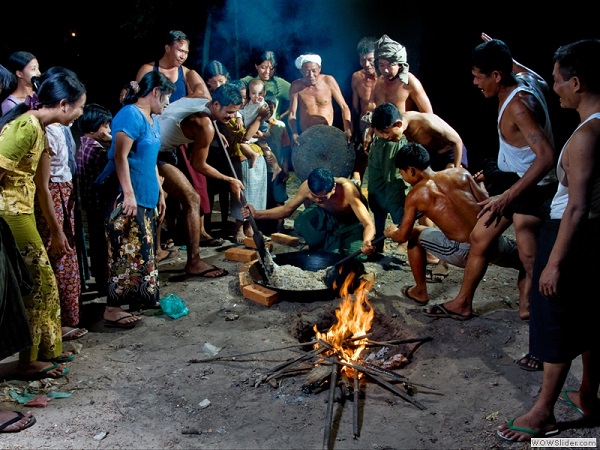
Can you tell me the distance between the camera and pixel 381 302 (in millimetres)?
5402

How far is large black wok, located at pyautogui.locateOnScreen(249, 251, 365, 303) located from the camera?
5.18 meters

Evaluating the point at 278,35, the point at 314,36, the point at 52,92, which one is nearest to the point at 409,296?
the point at 52,92

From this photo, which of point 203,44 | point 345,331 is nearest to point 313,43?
point 203,44

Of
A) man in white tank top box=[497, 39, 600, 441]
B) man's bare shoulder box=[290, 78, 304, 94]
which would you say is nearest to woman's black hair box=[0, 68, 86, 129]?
man in white tank top box=[497, 39, 600, 441]

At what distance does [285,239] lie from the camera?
7.30 metres

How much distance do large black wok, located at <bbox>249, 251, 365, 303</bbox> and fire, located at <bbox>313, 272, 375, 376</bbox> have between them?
0.10 metres

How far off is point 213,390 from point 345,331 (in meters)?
1.33

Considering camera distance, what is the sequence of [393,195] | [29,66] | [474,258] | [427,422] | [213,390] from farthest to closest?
[393,195] < [29,66] < [474,258] < [213,390] < [427,422]

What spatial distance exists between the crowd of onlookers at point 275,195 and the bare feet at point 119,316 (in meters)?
0.01

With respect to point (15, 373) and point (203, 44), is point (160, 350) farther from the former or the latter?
point (203, 44)

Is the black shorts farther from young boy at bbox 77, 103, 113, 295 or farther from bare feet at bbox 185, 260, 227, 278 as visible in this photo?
young boy at bbox 77, 103, 113, 295

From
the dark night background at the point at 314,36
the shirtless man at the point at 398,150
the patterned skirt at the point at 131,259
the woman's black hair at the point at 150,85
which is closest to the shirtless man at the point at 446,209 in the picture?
the shirtless man at the point at 398,150

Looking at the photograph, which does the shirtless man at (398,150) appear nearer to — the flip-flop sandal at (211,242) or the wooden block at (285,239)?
the wooden block at (285,239)

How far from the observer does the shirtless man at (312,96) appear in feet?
27.5
